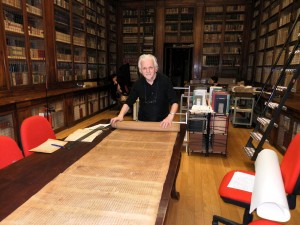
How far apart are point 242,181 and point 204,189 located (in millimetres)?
887

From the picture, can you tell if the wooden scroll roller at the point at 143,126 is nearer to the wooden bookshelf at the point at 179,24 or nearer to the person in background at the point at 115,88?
the person in background at the point at 115,88

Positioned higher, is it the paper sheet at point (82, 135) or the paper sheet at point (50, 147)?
the paper sheet at point (82, 135)

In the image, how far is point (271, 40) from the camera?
196 inches

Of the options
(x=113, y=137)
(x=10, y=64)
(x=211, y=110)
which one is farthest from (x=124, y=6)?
(x=113, y=137)

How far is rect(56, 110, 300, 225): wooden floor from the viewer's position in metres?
1.95

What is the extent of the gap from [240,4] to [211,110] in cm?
514

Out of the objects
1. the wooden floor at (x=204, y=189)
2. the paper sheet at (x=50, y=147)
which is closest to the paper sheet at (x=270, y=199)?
the wooden floor at (x=204, y=189)

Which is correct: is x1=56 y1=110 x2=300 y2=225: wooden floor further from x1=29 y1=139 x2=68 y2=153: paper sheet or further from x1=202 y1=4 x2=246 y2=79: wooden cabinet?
x1=202 y1=4 x2=246 y2=79: wooden cabinet

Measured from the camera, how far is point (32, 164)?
1.20 metres

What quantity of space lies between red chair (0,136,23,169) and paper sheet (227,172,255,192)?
1.46m

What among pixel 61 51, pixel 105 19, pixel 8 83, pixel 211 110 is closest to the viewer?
pixel 211 110

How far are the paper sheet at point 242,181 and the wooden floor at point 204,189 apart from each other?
1.75 ft

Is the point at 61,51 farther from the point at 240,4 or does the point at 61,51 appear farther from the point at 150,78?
the point at 240,4

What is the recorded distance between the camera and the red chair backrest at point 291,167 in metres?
1.24
